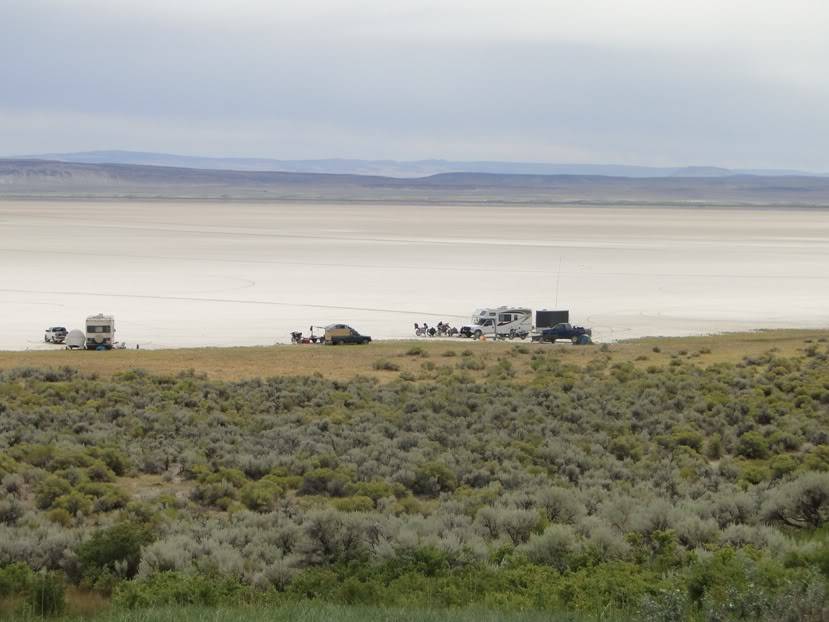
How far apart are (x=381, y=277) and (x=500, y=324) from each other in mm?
24188

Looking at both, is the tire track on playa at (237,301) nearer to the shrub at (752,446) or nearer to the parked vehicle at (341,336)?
the parked vehicle at (341,336)

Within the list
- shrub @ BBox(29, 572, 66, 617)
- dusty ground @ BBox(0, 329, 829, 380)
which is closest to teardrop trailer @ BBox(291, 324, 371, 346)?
dusty ground @ BBox(0, 329, 829, 380)

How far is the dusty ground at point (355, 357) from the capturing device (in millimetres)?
28031

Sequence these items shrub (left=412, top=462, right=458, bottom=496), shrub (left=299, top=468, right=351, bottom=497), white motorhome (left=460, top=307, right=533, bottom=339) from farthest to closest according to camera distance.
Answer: white motorhome (left=460, top=307, right=533, bottom=339)
shrub (left=412, top=462, right=458, bottom=496)
shrub (left=299, top=468, right=351, bottom=497)

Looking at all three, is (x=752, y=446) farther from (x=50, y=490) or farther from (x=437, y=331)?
(x=437, y=331)

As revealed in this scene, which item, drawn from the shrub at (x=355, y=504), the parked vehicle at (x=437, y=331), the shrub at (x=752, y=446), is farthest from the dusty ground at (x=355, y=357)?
the shrub at (x=355, y=504)

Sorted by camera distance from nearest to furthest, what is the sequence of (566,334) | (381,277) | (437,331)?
(566,334), (437,331), (381,277)

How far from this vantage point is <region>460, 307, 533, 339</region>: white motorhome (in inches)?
1726

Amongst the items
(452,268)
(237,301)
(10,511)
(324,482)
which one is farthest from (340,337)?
(452,268)

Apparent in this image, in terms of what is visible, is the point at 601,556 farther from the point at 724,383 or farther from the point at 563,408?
the point at 724,383

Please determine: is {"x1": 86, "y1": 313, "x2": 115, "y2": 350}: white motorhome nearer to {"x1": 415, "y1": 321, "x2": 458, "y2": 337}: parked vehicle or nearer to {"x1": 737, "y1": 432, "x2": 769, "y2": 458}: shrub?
{"x1": 415, "y1": 321, "x2": 458, "y2": 337}: parked vehicle

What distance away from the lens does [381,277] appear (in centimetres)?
6762

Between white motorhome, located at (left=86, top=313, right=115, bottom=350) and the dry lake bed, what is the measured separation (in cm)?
226

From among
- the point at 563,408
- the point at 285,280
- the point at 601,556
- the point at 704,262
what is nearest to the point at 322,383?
the point at 563,408
